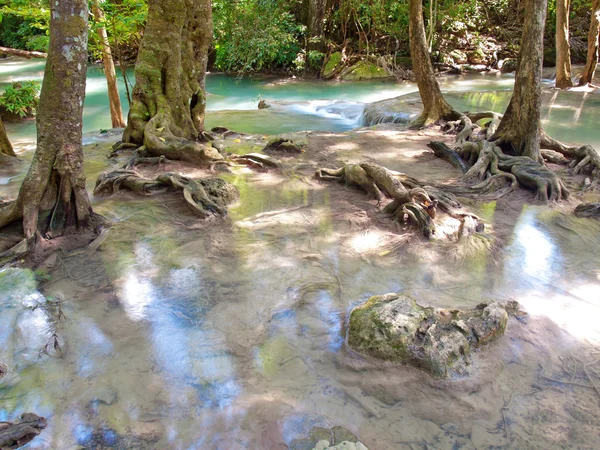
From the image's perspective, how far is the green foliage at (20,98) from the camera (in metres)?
12.9

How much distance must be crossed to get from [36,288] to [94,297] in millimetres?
586

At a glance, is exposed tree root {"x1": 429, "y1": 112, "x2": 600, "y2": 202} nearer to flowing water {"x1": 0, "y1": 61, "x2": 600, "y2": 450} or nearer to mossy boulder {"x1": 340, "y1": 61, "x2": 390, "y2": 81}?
flowing water {"x1": 0, "y1": 61, "x2": 600, "y2": 450}

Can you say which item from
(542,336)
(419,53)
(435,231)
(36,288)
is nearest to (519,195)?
Result: (435,231)

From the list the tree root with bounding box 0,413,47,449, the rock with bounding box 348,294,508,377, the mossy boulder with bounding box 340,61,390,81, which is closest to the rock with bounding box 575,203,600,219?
the rock with bounding box 348,294,508,377

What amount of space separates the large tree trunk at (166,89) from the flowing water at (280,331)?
1729 millimetres

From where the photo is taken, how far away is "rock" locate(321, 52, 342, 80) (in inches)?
850

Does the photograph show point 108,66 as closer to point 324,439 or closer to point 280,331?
point 280,331

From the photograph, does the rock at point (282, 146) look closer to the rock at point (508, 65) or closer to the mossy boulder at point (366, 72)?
the mossy boulder at point (366, 72)

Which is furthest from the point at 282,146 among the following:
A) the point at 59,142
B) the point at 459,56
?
the point at 459,56

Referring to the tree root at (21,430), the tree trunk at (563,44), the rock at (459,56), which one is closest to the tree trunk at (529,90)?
the tree root at (21,430)

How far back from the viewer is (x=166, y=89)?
8461 millimetres

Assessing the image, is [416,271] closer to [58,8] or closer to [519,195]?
[519,195]

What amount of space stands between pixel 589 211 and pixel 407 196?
7.84 feet

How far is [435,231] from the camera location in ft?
17.5
